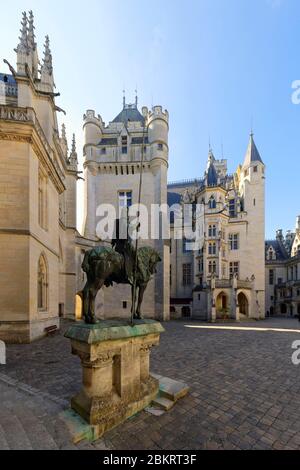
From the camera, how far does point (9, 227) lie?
10273mm

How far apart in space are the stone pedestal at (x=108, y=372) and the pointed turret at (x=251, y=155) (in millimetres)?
35481

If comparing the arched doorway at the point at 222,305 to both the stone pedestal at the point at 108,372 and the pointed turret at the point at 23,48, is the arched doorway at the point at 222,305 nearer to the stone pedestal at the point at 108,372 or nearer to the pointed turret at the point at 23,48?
the stone pedestal at the point at 108,372

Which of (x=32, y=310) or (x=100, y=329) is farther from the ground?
(x=100, y=329)

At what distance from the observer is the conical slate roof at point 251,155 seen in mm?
33969

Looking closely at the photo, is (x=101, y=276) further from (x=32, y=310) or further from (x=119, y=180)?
(x=119, y=180)

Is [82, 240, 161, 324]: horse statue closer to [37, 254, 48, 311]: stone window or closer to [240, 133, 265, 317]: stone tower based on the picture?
[37, 254, 48, 311]: stone window

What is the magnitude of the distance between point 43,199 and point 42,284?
4665mm

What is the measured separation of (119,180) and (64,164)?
6848 millimetres

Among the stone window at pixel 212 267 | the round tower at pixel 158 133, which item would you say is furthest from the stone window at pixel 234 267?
the round tower at pixel 158 133

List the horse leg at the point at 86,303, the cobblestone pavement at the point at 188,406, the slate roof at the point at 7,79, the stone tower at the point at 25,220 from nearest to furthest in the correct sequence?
1. the cobblestone pavement at the point at 188,406
2. the horse leg at the point at 86,303
3. the stone tower at the point at 25,220
4. the slate roof at the point at 7,79

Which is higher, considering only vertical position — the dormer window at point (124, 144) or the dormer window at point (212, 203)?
the dormer window at point (124, 144)

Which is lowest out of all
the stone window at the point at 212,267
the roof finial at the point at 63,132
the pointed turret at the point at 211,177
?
the stone window at the point at 212,267

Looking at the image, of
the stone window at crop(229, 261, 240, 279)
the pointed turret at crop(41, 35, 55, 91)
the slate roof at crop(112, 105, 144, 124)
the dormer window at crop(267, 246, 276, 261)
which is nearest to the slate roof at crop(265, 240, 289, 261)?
the dormer window at crop(267, 246, 276, 261)
